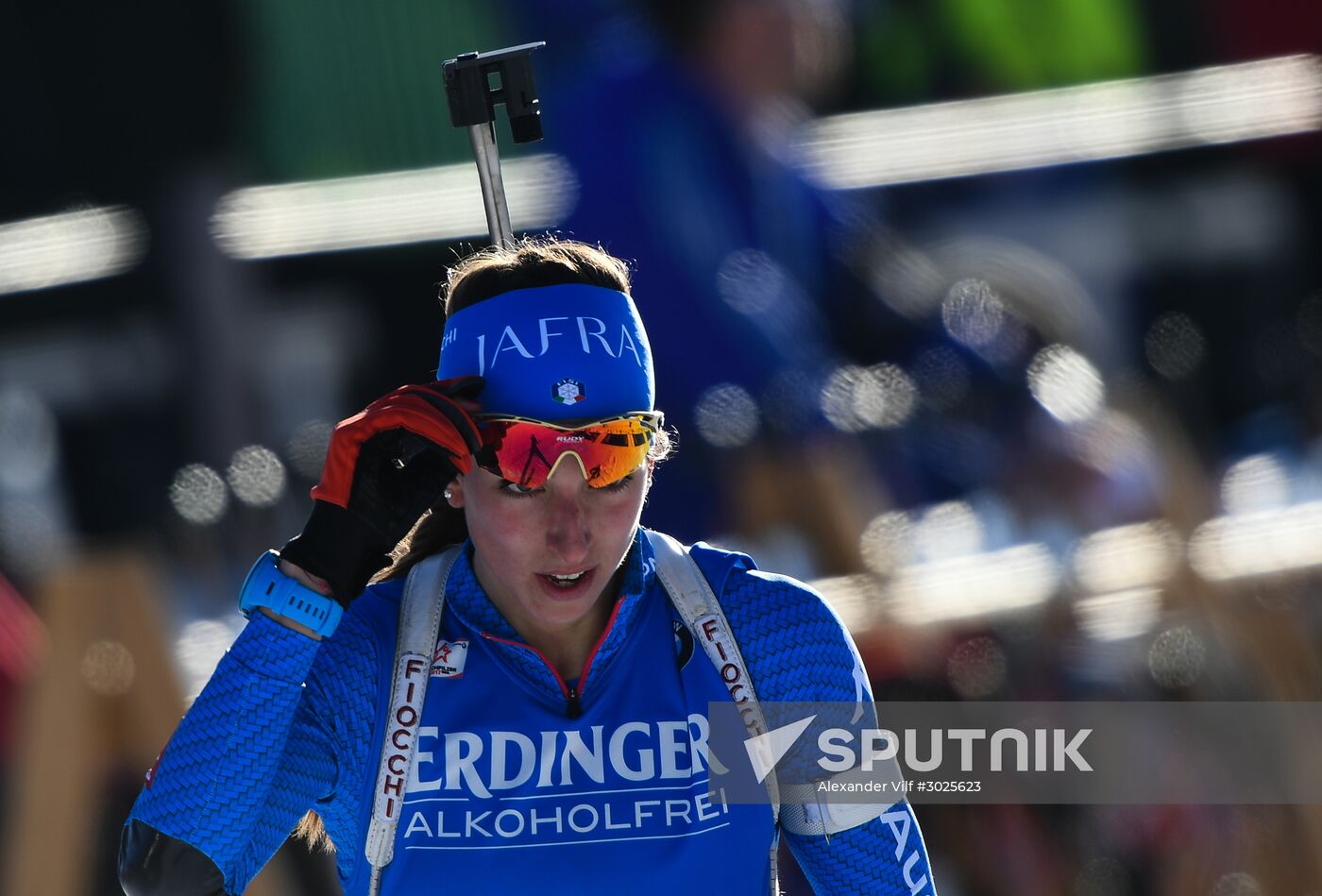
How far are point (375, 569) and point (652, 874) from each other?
486mm

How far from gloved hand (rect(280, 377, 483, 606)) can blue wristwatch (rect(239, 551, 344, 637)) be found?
Result: 0.8 inches

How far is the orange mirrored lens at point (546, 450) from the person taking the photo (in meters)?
2.04

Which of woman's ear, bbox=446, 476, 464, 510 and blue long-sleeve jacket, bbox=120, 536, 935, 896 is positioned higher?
woman's ear, bbox=446, 476, 464, 510

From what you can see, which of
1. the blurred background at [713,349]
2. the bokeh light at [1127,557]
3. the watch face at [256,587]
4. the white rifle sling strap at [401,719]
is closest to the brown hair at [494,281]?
the white rifle sling strap at [401,719]

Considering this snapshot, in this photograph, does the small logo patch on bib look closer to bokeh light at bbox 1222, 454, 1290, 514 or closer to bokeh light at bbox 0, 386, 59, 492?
bokeh light at bbox 0, 386, 59, 492

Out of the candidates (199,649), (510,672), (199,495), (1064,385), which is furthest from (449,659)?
(1064,385)

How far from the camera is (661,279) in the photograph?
399cm

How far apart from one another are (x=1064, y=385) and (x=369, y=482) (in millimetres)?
3742

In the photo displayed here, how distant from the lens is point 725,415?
161 inches

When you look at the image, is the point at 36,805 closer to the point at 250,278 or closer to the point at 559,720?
the point at 559,720

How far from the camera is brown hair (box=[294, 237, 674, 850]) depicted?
2188mm

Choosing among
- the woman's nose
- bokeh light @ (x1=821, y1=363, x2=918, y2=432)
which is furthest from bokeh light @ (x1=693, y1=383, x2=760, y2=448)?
the woman's nose

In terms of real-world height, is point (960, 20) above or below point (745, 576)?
above

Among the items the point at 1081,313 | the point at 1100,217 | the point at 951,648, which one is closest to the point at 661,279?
the point at 951,648
